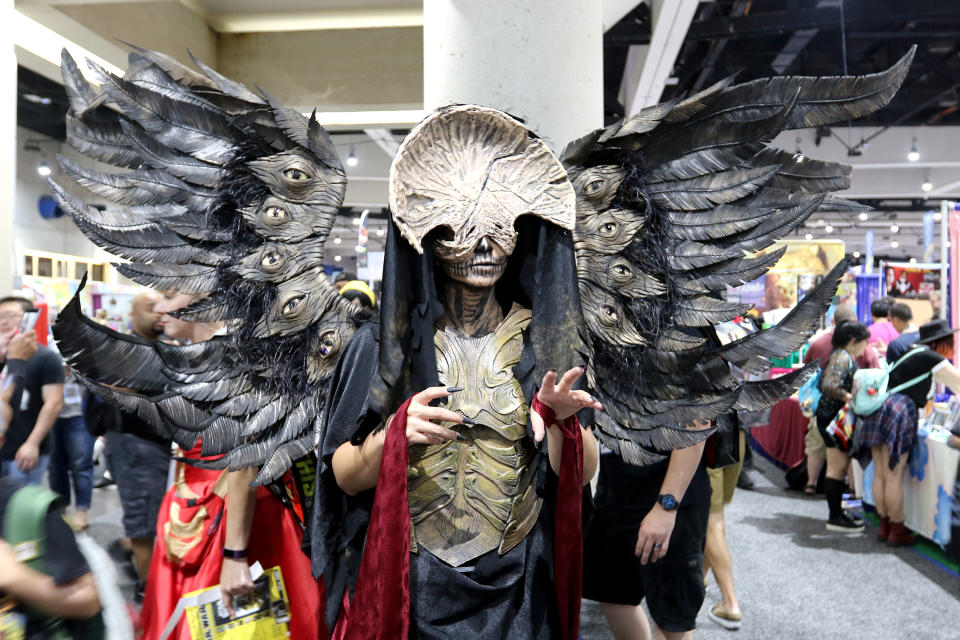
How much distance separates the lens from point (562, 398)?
1.47m

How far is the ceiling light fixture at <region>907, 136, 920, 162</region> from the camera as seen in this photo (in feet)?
43.1

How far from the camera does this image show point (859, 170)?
15891 mm

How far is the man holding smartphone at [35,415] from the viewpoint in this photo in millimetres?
3463

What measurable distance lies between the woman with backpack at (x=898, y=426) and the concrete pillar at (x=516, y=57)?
3.61 m

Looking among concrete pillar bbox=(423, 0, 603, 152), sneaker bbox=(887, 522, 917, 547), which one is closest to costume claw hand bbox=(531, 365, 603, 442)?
concrete pillar bbox=(423, 0, 603, 152)

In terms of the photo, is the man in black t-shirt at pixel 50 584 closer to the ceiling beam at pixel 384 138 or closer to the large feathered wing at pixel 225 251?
the large feathered wing at pixel 225 251

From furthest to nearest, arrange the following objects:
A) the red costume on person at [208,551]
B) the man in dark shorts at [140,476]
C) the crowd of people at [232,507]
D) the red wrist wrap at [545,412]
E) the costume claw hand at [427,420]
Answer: the man in dark shorts at [140,476] < the red costume on person at [208,551] < the crowd of people at [232,507] < the red wrist wrap at [545,412] < the costume claw hand at [427,420]

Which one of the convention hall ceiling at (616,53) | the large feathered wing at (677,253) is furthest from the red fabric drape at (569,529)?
the convention hall ceiling at (616,53)

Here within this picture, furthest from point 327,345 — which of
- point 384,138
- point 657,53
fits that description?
point 384,138

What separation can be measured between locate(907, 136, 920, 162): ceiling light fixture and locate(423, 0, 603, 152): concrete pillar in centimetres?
1285

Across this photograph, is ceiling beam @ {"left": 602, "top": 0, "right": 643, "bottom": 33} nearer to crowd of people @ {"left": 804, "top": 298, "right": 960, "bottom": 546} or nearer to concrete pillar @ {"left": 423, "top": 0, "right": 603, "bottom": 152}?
concrete pillar @ {"left": 423, "top": 0, "right": 603, "bottom": 152}

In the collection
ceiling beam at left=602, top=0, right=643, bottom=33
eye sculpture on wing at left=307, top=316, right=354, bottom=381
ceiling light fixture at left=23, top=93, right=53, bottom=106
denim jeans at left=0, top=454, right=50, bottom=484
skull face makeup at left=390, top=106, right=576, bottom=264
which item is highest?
ceiling light fixture at left=23, top=93, right=53, bottom=106

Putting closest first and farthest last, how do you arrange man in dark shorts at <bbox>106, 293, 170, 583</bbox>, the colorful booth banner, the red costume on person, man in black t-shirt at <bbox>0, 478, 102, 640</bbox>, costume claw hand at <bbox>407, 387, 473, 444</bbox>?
man in black t-shirt at <bbox>0, 478, 102, 640</bbox> < costume claw hand at <bbox>407, 387, 473, 444</bbox> < the red costume on person < man in dark shorts at <bbox>106, 293, 170, 583</bbox> < the colorful booth banner

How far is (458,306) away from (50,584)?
3.15ft
